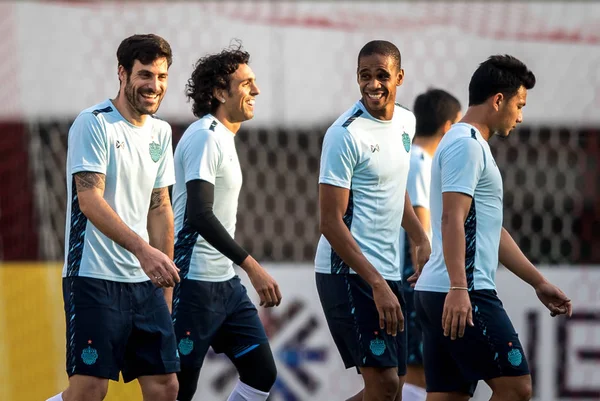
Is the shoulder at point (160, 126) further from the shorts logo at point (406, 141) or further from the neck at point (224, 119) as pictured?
the shorts logo at point (406, 141)

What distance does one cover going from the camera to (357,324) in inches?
212

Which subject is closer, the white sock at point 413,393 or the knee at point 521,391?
the knee at point 521,391

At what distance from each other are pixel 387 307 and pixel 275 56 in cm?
291

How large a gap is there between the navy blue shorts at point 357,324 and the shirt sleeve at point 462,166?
0.70 meters

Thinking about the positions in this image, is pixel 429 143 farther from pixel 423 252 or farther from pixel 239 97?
pixel 239 97

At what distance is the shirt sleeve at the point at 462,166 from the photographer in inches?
194

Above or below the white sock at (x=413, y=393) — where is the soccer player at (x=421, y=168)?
above

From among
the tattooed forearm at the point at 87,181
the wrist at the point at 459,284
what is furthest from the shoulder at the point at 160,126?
the wrist at the point at 459,284

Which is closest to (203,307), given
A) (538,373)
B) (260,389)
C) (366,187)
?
(260,389)

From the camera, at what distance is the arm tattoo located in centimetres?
538

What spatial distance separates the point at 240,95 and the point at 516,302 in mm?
2263

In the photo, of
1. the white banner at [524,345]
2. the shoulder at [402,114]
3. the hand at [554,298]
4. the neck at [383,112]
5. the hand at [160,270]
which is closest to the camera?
the hand at [160,270]

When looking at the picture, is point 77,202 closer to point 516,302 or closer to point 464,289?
point 464,289

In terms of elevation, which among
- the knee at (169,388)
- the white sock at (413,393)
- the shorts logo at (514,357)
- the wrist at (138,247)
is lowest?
the white sock at (413,393)
